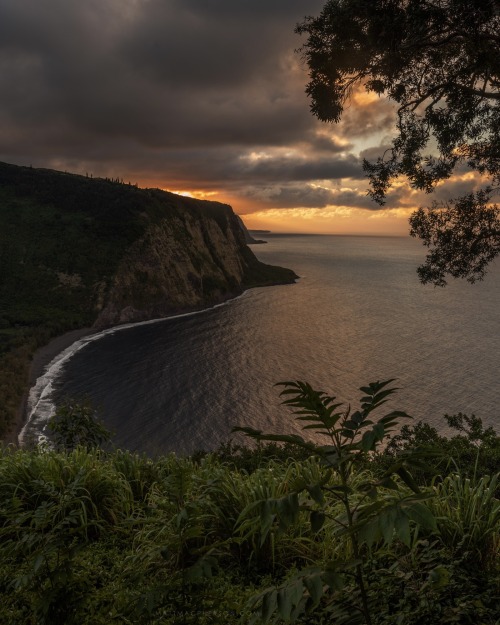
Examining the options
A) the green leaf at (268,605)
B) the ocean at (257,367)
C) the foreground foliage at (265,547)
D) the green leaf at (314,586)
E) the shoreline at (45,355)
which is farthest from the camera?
the ocean at (257,367)

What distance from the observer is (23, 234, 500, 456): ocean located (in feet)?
214

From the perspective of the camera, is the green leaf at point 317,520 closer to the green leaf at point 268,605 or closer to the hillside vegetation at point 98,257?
the green leaf at point 268,605

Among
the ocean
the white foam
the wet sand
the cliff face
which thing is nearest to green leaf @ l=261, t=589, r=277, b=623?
the ocean

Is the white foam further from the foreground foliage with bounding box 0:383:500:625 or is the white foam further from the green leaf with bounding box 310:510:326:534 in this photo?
the green leaf with bounding box 310:510:326:534

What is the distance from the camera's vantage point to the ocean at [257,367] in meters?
65.2

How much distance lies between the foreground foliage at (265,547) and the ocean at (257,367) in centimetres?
3602

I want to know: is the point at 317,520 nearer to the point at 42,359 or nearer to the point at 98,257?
the point at 42,359

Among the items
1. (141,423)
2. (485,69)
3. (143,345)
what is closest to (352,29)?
(485,69)

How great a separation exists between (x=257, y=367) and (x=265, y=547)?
8288 centimetres

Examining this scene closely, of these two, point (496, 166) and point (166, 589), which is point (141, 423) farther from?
point (166, 589)

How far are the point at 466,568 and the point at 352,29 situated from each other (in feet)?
44.5

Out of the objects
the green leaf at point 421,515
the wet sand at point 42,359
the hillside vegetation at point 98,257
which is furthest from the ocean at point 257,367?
the green leaf at point 421,515

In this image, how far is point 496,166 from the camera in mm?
14859

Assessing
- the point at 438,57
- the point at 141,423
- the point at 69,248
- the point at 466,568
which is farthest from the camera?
the point at 69,248
